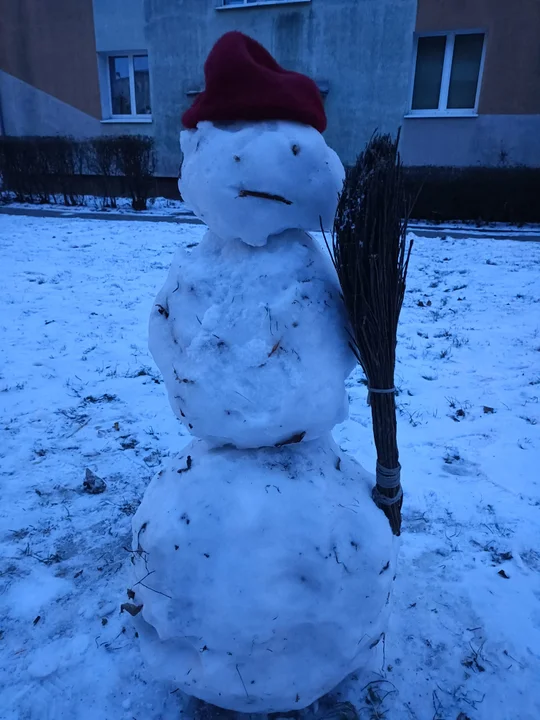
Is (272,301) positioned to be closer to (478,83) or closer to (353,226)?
(353,226)

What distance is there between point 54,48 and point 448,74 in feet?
32.1

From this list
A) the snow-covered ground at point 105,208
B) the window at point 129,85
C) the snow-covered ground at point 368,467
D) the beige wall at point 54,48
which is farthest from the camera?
the window at point 129,85

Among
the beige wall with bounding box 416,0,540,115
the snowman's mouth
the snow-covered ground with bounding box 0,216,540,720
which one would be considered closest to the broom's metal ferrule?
the snow-covered ground with bounding box 0,216,540,720

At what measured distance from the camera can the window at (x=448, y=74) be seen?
10.8 m

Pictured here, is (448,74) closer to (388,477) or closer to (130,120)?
(130,120)

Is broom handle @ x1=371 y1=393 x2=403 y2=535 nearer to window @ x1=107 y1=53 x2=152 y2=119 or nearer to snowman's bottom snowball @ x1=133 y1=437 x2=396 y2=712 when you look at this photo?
snowman's bottom snowball @ x1=133 y1=437 x2=396 y2=712

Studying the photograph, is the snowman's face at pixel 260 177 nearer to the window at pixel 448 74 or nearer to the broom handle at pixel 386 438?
the broom handle at pixel 386 438

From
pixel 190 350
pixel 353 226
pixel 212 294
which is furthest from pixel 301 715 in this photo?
pixel 353 226

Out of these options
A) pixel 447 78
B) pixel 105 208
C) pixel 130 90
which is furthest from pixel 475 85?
pixel 130 90

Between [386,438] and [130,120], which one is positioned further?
[130,120]

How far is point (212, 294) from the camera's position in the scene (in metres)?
1.45

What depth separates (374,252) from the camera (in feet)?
4.65

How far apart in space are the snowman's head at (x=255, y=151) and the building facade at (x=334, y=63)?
36.4ft

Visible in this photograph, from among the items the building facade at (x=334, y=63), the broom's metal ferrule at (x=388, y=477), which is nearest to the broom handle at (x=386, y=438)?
the broom's metal ferrule at (x=388, y=477)
